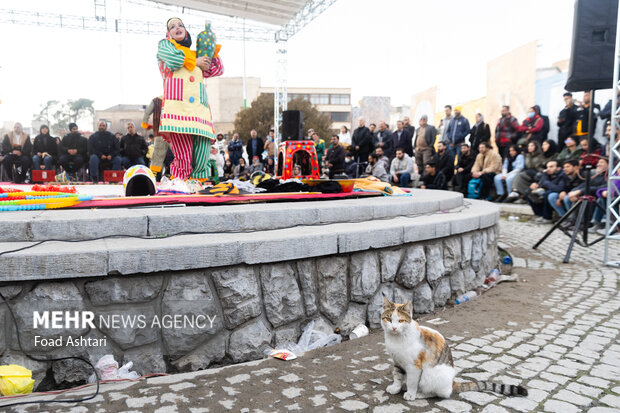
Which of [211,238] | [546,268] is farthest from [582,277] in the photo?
[211,238]

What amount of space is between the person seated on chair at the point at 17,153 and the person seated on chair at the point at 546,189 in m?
14.6

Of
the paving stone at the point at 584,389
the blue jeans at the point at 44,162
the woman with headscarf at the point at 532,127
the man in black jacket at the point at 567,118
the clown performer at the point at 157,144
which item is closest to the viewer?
the paving stone at the point at 584,389

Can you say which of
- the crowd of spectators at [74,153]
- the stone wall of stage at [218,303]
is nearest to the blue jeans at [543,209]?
the stone wall of stage at [218,303]

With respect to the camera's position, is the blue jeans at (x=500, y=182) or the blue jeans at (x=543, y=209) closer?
the blue jeans at (x=543, y=209)

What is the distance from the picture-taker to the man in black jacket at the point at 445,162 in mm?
12539

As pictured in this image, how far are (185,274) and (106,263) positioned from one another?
0.48 meters

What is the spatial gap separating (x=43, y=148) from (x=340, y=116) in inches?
1903

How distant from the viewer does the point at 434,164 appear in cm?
1265

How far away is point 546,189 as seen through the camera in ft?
30.9

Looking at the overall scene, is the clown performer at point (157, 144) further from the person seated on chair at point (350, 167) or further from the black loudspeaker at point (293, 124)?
the person seated on chair at point (350, 167)

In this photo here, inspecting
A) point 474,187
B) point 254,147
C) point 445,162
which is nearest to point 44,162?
point 254,147

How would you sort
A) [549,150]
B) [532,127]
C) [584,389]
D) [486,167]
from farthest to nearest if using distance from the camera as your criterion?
[486,167], [532,127], [549,150], [584,389]

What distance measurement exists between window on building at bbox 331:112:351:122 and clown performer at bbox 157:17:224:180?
54007 millimetres

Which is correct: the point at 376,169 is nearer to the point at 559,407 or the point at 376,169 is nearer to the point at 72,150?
the point at 72,150
